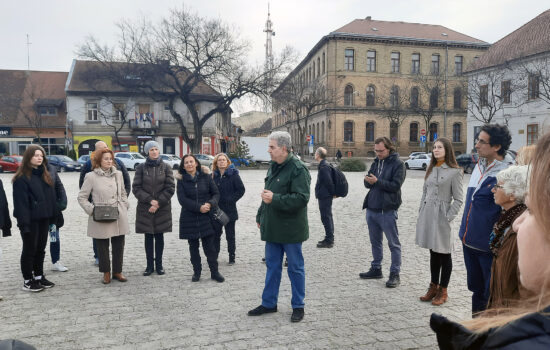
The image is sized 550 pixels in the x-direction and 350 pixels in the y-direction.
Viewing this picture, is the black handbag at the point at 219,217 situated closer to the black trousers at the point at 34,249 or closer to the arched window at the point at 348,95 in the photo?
the black trousers at the point at 34,249

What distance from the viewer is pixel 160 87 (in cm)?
3934

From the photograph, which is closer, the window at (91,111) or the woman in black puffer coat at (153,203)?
the woman in black puffer coat at (153,203)

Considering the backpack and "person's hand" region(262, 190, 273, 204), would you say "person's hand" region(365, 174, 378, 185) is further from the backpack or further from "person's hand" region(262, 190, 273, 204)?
the backpack

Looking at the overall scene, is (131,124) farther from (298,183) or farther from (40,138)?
(298,183)

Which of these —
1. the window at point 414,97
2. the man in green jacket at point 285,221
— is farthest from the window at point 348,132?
the man in green jacket at point 285,221

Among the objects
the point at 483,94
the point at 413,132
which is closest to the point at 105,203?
the point at 483,94

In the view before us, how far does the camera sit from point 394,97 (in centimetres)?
4794

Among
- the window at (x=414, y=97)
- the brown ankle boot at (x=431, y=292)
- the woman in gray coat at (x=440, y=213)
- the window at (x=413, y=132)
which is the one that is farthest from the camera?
the window at (x=413, y=132)

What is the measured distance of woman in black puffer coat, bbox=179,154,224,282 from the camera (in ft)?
18.9

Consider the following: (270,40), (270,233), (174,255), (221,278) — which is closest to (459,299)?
(270,233)

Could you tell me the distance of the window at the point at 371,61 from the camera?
2114 inches

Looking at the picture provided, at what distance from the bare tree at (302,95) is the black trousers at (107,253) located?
103 ft

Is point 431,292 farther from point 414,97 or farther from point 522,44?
point 414,97

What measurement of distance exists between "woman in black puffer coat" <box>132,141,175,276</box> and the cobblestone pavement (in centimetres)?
39
